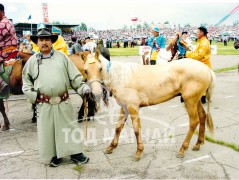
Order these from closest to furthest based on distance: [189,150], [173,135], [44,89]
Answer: [44,89], [189,150], [173,135]

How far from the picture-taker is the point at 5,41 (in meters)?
5.24

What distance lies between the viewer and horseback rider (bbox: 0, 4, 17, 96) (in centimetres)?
512

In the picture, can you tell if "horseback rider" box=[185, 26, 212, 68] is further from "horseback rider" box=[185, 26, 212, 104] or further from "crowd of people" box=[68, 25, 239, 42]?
"crowd of people" box=[68, 25, 239, 42]

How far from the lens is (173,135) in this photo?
16.1ft

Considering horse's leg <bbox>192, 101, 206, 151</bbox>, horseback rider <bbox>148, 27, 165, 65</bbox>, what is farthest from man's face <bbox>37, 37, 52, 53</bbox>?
horseback rider <bbox>148, 27, 165, 65</bbox>

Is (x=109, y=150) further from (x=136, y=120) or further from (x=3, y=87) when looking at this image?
(x=3, y=87)

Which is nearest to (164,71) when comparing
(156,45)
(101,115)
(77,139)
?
(77,139)

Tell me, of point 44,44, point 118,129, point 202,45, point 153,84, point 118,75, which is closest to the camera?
point 44,44

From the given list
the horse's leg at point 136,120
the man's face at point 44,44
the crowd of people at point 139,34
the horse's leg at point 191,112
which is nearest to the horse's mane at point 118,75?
the horse's leg at point 136,120

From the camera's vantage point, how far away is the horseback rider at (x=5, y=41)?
5.12 metres

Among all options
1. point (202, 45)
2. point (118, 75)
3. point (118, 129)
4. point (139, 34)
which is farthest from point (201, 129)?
point (139, 34)

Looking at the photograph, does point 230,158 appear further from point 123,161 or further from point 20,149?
point 20,149

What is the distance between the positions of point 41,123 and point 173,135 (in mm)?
2557

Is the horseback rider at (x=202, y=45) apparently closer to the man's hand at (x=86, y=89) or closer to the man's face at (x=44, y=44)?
the man's hand at (x=86, y=89)
